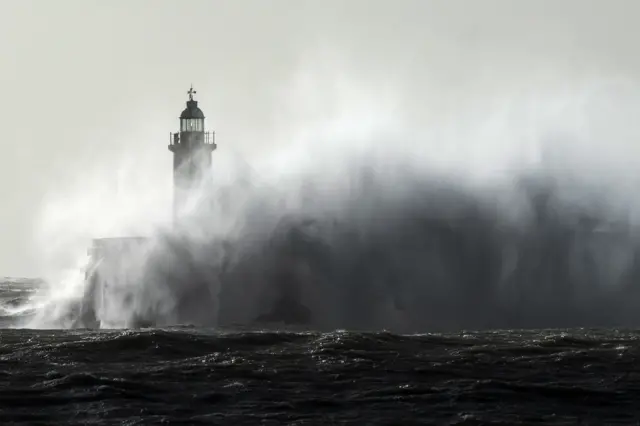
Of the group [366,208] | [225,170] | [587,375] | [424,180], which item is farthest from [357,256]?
[587,375]

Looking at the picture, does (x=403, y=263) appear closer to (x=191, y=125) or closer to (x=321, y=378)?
(x=321, y=378)

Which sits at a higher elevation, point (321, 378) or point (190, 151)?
point (190, 151)

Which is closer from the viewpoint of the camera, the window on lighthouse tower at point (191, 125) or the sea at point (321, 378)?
the sea at point (321, 378)

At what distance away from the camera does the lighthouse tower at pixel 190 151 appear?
204 ft

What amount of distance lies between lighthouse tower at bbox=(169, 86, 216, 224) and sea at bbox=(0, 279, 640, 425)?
2408 centimetres

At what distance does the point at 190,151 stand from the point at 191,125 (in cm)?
205

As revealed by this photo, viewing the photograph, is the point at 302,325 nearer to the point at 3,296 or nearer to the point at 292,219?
the point at 292,219

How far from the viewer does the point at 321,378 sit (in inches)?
1145

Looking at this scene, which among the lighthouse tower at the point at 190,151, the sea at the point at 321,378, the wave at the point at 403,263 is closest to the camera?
the sea at the point at 321,378

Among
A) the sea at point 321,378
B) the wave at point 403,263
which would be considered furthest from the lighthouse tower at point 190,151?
the sea at point 321,378

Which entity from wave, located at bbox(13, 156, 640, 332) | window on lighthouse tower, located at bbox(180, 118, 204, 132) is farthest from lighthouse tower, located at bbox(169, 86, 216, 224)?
wave, located at bbox(13, 156, 640, 332)

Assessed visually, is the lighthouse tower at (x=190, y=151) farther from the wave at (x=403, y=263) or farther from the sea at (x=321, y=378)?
the sea at (x=321, y=378)

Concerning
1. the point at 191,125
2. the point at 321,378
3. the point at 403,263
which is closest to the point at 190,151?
the point at 191,125

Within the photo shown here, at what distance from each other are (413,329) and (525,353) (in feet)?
31.7
